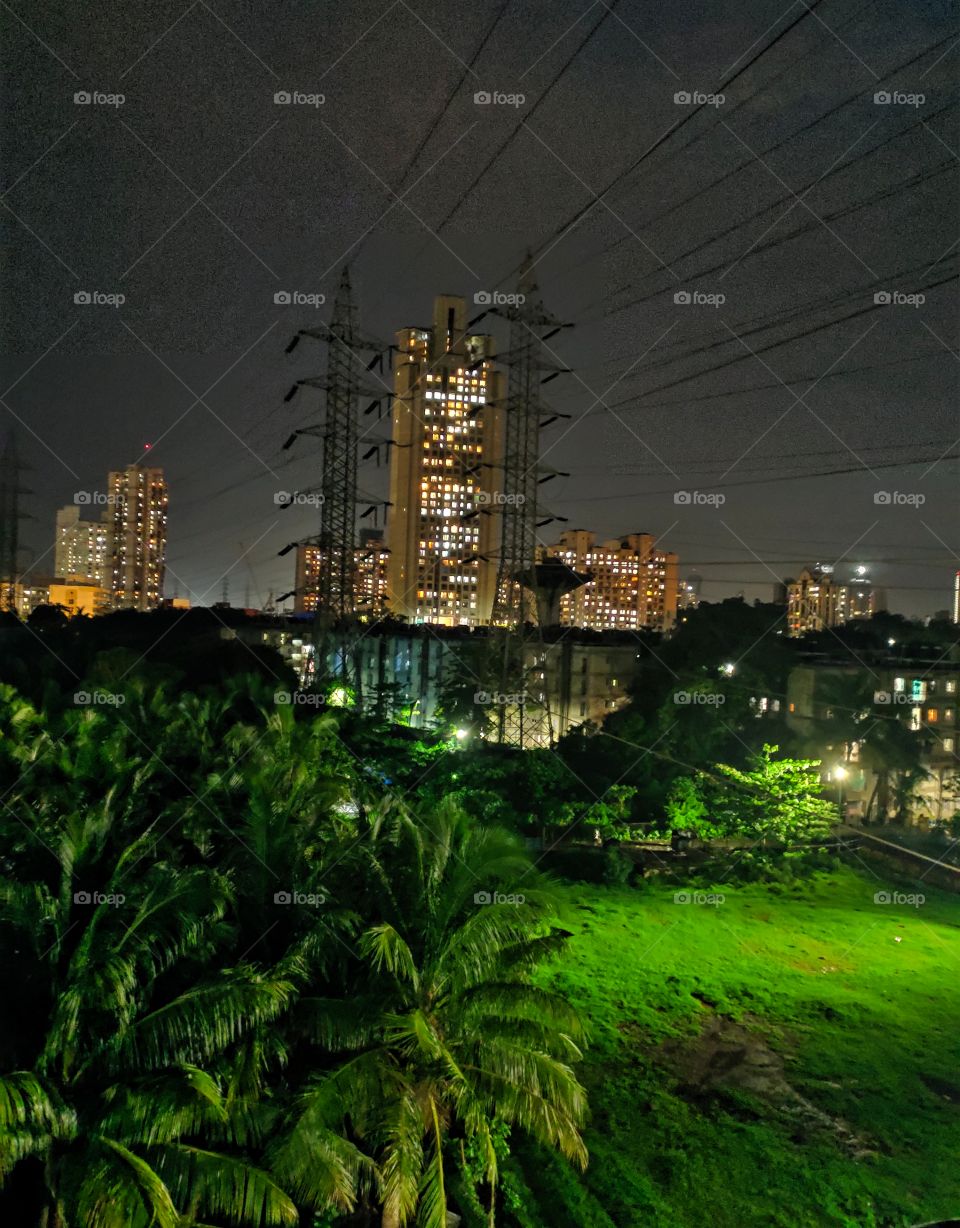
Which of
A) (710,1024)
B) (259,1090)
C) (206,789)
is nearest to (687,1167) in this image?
(710,1024)

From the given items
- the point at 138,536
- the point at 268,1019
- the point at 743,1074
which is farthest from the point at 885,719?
the point at 138,536

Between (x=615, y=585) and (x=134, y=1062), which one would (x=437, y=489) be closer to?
(x=615, y=585)

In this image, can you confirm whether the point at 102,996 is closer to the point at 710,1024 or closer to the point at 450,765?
the point at 710,1024

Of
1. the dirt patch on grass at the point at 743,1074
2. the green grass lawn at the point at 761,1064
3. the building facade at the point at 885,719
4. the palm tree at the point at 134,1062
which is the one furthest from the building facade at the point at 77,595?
the palm tree at the point at 134,1062

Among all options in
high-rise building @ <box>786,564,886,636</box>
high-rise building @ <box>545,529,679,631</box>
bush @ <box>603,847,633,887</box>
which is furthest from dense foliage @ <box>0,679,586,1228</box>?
high-rise building @ <box>545,529,679,631</box>

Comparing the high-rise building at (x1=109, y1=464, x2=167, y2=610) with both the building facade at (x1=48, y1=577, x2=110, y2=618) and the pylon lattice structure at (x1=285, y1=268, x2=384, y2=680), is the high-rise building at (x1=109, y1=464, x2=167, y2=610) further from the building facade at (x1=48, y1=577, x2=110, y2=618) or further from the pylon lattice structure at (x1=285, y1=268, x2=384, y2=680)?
the pylon lattice structure at (x1=285, y1=268, x2=384, y2=680)
